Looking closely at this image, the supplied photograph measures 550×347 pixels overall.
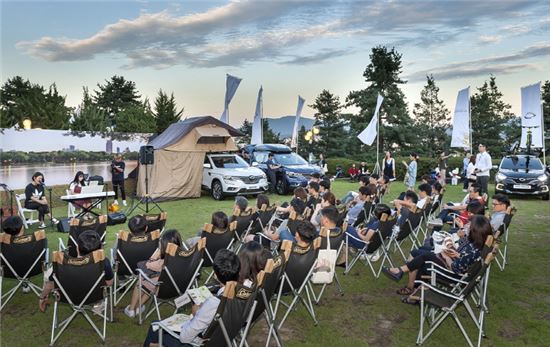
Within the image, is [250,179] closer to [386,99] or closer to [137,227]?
[137,227]

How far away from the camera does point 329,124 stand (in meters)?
43.0

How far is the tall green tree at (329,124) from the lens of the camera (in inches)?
1612

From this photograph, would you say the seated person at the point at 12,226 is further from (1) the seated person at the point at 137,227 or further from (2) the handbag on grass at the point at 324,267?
(2) the handbag on grass at the point at 324,267

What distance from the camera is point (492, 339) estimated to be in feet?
12.9

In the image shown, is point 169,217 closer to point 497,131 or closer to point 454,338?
point 454,338

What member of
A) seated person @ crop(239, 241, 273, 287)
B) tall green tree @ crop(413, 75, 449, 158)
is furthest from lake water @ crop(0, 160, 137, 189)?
tall green tree @ crop(413, 75, 449, 158)

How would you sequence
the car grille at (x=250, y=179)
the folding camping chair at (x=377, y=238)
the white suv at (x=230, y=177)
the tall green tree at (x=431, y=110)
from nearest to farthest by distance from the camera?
the folding camping chair at (x=377, y=238), the white suv at (x=230, y=177), the car grille at (x=250, y=179), the tall green tree at (x=431, y=110)

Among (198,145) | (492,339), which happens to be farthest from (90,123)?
(492,339)

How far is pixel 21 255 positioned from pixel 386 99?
1370 inches

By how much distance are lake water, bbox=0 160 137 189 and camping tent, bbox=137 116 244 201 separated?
1145mm

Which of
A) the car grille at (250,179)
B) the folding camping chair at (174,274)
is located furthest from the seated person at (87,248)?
the car grille at (250,179)

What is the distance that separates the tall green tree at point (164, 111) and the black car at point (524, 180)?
112 ft

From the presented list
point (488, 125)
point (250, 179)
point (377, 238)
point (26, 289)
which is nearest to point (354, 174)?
point (250, 179)

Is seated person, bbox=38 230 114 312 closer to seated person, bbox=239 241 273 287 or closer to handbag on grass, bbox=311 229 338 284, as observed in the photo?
seated person, bbox=239 241 273 287
